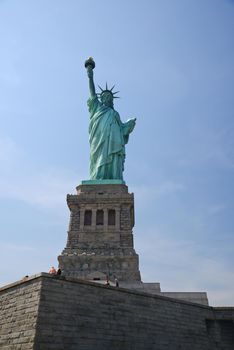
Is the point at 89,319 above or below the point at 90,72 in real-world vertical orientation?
below

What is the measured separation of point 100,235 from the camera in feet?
96.9

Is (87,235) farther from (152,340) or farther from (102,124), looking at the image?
(152,340)

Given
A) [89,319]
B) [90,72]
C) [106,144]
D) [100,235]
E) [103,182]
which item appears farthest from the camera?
[90,72]

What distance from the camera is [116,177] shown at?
110 ft

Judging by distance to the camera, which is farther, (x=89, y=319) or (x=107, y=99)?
(x=107, y=99)

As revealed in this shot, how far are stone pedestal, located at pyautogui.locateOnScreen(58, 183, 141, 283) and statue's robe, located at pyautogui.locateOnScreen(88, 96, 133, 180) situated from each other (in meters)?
2.21

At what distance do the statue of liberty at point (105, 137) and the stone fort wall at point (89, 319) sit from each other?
1881 cm

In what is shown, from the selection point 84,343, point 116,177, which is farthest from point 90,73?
point 84,343

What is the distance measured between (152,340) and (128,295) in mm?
2004

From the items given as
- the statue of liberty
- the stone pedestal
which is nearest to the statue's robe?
the statue of liberty

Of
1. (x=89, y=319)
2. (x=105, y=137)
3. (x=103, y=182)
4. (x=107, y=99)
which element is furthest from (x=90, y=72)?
(x=89, y=319)

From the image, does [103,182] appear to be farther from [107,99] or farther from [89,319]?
[89,319]

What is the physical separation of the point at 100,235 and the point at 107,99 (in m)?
14.8

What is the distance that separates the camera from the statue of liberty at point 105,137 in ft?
111
